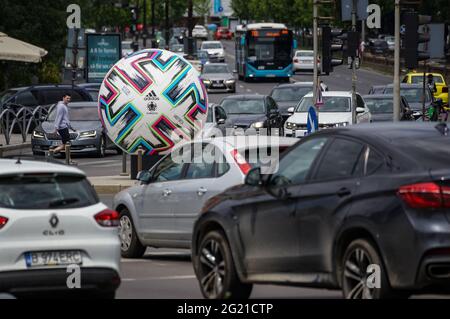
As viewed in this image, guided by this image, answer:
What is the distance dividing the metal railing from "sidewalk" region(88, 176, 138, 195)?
14.1 metres

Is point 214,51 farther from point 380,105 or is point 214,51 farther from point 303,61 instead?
point 380,105

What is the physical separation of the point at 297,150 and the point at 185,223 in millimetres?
4692

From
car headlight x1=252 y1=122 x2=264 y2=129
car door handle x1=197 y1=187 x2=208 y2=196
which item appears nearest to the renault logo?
car door handle x1=197 y1=187 x2=208 y2=196

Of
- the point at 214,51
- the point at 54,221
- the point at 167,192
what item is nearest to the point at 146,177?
the point at 167,192

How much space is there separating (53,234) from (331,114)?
91.4ft

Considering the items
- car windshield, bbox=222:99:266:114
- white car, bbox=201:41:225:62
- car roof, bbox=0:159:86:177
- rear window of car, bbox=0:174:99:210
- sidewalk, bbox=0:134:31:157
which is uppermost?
car roof, bbox=0:159:86:177

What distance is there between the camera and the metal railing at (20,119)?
43.3 m

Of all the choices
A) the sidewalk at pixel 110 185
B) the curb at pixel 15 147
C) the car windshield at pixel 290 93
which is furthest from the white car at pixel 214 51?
the sidewalk at pixel 110 185

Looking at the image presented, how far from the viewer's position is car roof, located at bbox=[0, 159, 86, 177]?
12.7 meters

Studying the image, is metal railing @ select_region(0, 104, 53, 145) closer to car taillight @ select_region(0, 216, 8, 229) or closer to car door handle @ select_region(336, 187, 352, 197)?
car taillight @ select_region(0, 216, 8, 229)

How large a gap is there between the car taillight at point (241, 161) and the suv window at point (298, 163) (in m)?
3.58

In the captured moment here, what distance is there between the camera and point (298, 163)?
12609 millimetres
